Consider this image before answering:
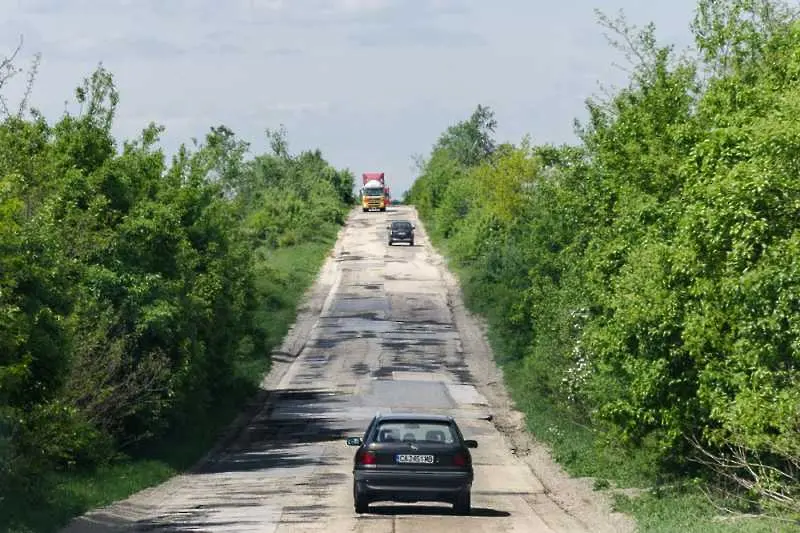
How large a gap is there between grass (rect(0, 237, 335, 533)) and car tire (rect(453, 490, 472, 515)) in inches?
229

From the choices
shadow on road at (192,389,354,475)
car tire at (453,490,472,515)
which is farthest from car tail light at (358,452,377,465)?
shadow on road at (192,389,354,475)

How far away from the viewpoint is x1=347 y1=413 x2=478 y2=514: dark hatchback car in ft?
73.0

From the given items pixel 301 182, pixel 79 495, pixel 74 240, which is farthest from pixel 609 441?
pixel 301 182

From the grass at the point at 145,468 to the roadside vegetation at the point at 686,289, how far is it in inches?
336

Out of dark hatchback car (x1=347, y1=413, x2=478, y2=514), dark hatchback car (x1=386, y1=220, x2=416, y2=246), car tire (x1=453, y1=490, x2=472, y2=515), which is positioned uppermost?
dark hatchback car (x1=386, y1=220, x2=416, y2=246)

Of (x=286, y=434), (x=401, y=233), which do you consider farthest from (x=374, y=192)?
(x=286, y=434)

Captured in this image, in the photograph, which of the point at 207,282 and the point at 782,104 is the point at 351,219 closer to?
the point at 207,282

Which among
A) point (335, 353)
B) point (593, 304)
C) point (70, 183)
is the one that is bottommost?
point (335, 353)

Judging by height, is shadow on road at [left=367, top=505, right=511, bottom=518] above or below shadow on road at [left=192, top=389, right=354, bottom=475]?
above

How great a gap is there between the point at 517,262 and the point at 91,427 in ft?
95.4

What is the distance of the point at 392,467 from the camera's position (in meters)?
22.3

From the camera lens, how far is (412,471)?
73.1 ft

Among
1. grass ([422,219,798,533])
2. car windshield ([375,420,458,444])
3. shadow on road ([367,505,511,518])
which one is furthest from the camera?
shadow on road ([367,505,511,518])

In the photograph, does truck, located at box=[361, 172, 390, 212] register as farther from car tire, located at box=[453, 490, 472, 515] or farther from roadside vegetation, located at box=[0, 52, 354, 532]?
car tire, located at box=[453, 490, 472, 515]
